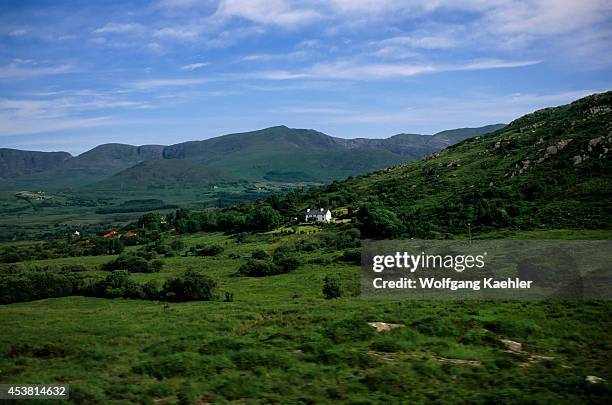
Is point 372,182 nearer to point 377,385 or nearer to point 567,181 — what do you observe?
point 567,181

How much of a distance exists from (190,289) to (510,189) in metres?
65.0

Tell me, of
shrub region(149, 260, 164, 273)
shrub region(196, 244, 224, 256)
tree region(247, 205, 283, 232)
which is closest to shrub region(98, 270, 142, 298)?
shrub region(149, 260, 164, 273)

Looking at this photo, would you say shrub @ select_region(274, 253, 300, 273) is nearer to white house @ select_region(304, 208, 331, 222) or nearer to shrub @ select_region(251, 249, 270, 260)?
shrub @ select_region(251, 249, 270, 260)

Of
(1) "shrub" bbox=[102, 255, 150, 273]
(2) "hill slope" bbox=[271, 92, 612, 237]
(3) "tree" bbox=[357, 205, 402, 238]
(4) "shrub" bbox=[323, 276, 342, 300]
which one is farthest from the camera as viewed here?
(3) "tree" bbox=[357, 205, 402, 238]

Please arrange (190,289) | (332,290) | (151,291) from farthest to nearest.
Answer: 1. (151,291)
2. (190,289)
3. (332,290)

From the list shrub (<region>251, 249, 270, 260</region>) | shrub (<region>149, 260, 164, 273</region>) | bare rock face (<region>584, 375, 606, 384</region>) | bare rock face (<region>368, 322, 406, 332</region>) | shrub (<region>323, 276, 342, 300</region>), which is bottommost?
shrub (<region>149, 260, 164, 273</region>)

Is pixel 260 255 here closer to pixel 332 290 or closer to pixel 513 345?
pixel 332 290

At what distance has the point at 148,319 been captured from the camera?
106ft

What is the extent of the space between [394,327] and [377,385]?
8745mm

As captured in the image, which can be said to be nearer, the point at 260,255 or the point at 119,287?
the point at 119,287

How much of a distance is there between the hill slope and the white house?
5.97 metres

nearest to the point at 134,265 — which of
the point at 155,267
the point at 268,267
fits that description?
the point at 155,267

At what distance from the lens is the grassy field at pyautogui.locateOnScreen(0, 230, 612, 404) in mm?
18344

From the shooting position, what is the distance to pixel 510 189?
88750mm
